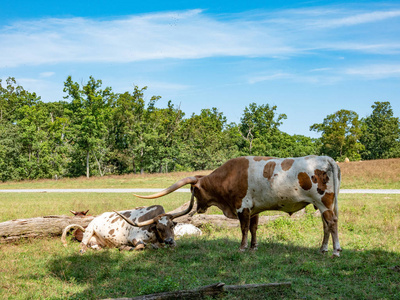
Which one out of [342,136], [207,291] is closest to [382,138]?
[342,136]

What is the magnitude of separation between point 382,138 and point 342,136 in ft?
47.9

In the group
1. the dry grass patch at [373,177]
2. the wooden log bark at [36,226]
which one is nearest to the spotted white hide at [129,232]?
the wooden log bark at [36,226]

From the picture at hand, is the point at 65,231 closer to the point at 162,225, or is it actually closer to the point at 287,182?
the point at 162,225

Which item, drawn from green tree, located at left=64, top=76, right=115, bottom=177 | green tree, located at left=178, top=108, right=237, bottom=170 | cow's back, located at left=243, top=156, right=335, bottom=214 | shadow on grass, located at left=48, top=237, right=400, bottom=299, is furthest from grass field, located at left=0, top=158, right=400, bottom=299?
green tree, located at left=178, top=108, right=237, bottom=170

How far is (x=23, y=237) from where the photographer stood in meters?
10.9

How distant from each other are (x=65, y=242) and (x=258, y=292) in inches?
254

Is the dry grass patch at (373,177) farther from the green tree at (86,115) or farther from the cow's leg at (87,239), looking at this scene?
the green tree at (86,115)

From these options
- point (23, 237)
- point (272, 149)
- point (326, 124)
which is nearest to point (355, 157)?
point (326, 124)

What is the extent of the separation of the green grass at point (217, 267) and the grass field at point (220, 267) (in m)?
0.01

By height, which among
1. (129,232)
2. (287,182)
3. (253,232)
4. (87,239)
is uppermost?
(287,182)

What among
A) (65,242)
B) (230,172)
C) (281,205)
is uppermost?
(230,172)

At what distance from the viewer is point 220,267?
7.66 meters

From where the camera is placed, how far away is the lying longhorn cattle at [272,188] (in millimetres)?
8398

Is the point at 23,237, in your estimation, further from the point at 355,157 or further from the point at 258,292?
the point at 355,157
